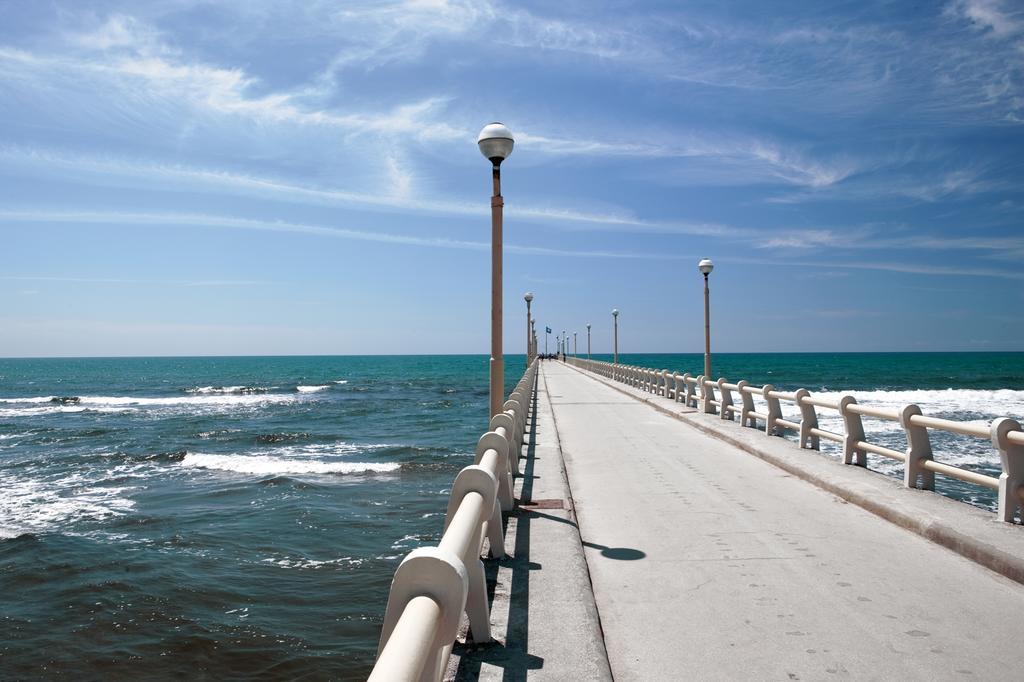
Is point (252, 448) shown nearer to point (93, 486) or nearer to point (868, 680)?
point (93, 486)

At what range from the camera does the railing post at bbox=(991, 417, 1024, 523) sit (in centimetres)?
642

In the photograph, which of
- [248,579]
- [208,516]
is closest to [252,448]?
[208,516]

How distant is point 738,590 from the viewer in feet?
16.9

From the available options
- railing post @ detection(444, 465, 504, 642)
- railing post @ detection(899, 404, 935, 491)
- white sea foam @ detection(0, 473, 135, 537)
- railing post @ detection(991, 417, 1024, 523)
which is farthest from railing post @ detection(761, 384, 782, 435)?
white sea foam @ detection(0, 473, 135, 537)

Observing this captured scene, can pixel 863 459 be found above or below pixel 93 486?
above

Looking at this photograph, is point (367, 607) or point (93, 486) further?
point (93, 486)

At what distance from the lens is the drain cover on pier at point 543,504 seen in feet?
25.6

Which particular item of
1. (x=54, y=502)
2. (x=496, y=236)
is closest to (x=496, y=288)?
(x=496, y=236)

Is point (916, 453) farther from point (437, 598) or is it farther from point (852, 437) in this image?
point (437, 598)

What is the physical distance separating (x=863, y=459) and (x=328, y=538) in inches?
321

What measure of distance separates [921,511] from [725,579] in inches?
113

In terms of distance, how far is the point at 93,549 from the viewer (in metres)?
11.0

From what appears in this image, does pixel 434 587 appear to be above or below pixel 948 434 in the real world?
above

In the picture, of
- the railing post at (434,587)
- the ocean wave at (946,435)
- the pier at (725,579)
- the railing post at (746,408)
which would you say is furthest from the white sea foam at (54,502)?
the ocean wave at (946,435)
